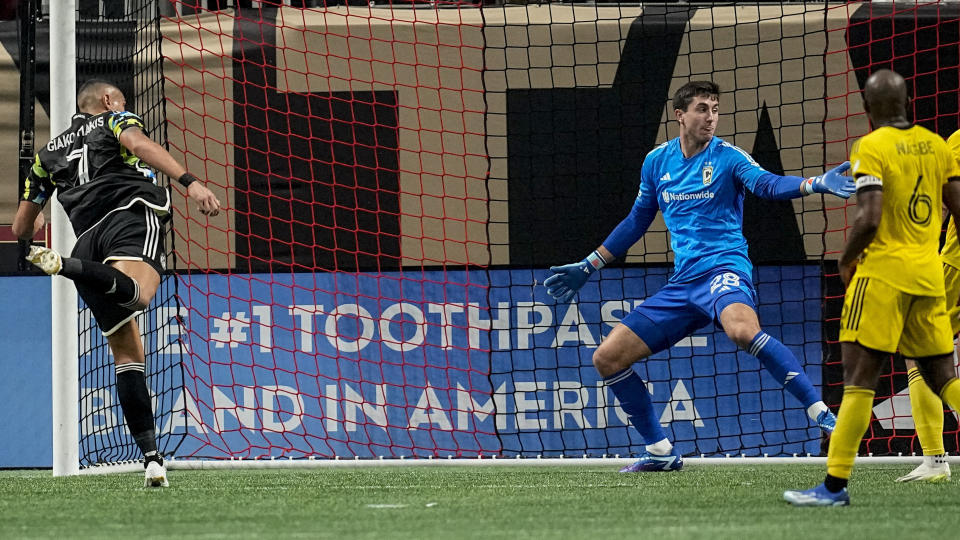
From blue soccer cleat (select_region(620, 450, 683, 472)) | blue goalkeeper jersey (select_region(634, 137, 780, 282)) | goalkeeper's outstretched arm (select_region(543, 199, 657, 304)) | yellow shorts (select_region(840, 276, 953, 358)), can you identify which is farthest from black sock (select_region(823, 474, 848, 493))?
goalkeeper's outstretched arm (select_region(543, 199, 657, 304))

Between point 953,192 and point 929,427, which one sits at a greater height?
point 953,192

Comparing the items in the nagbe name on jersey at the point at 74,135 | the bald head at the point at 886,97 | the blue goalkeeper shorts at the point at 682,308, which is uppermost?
the nagbe name on jersey at the point at 74,135

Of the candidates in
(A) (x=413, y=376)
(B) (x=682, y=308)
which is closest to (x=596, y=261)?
(B) (x=682, y=308)

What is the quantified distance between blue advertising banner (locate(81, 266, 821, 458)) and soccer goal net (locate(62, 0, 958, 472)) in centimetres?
1

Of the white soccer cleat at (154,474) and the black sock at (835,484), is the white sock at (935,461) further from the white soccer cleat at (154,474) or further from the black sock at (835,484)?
the white soccer cleat at (154,474)

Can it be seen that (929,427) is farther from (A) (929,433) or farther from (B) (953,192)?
(B) (953,192)

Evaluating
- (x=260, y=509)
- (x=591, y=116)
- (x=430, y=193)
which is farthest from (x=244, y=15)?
(x=260, y=509)

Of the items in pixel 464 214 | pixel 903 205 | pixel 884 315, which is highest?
pixel 464 214

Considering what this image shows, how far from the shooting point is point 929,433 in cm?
543

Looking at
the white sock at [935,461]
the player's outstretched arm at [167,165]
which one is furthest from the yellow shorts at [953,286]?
the player's outstretched arm at [167,165]

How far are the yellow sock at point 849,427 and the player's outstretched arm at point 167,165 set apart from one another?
2.63m

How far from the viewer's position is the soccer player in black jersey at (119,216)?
5461 millimetres

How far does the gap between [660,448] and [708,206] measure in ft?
4.23

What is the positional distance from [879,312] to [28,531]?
2.94m
